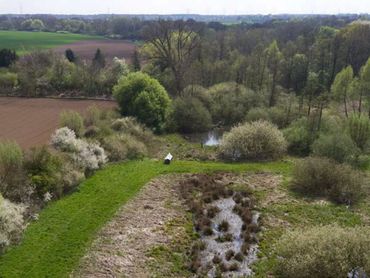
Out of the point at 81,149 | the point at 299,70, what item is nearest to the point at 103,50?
the point at 299,70

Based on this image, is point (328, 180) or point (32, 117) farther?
point (32, 117)

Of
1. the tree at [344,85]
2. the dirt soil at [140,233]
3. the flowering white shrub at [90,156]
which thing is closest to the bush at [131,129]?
the flowering white shrub at [90,156]

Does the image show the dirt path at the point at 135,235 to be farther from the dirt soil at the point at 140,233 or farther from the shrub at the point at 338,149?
the shrub at the point at 338,149

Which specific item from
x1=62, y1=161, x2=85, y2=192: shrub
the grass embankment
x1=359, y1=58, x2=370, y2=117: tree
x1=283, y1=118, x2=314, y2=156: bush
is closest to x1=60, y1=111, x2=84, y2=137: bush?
the grass embankment

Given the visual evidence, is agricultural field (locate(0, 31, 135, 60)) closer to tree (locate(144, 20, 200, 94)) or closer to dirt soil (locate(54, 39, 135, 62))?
dirt soil (locate(54, 39, 135, 62))

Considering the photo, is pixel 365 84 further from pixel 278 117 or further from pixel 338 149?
pixel 338 149
